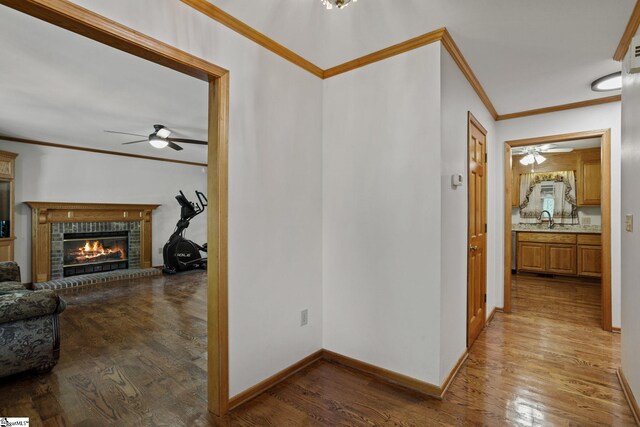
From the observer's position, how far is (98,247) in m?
6.19

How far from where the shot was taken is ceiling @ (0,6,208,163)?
229cm

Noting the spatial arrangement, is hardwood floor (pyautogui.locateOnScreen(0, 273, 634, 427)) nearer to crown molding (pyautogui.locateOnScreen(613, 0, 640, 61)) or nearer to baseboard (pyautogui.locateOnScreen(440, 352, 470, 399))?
baseboard (pyautogui.locateOnScreen(440, 352, 470, 399))

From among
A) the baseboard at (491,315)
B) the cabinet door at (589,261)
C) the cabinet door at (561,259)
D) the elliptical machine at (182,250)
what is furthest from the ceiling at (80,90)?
the cabinet door at (589,261)

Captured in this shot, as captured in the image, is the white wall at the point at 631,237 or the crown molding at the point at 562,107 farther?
the crown molding at the point at 562,107

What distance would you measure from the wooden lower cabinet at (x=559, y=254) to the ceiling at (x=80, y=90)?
20.0 feet

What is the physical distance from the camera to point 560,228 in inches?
230

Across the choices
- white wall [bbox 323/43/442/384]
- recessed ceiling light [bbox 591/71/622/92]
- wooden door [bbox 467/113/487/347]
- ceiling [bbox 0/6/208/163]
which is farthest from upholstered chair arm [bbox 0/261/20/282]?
recessed ceiling light [bbox 591/71/622/92]

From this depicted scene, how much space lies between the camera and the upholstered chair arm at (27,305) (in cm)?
220

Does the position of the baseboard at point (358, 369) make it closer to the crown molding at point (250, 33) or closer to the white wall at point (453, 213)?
the white wall at point (453, 213)

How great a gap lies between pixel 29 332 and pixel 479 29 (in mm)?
3885

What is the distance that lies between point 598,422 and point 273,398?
6.52 ft

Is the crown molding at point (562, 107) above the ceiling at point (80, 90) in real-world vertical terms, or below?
below

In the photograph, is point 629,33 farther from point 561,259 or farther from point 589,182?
point 561,259

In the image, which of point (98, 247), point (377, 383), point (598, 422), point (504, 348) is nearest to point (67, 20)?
point (377, 383)
